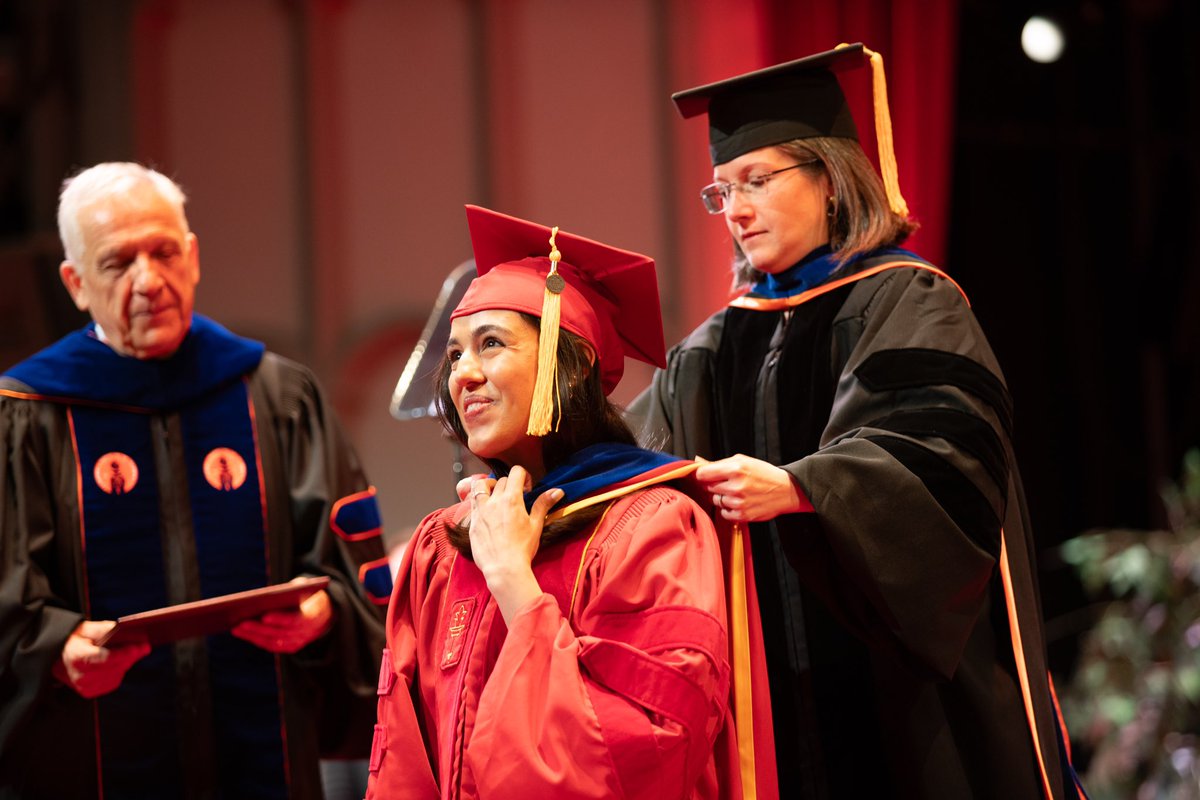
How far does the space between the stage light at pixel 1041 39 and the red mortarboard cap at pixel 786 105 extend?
3.42 metres

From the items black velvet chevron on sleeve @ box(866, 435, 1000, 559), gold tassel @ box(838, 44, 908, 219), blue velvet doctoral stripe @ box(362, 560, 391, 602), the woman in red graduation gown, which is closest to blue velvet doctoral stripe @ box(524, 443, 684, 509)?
the woman in red graduation gown

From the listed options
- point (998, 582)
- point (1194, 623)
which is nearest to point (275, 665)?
point (998, 582)

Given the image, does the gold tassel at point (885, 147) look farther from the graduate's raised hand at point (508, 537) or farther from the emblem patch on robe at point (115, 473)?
the emblem patch on robe at point (115, 473)

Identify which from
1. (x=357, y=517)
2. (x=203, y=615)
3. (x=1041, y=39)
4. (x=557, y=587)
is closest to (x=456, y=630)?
(x=557, y=587)

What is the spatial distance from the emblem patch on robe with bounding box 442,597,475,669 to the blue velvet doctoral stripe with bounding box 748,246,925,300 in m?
1.05

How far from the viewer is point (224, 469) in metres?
3.19

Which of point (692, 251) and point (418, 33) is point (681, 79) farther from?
point (418, 33)

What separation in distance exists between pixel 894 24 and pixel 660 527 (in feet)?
11.9

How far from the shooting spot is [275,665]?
3168 mm

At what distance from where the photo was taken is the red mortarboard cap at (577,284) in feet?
7.14

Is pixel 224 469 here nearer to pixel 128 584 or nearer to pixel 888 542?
pixel 128 584

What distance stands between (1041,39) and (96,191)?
14.0 ft

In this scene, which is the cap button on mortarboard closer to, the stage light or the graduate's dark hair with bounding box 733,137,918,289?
the graduate's dark hair with bounding box 733,137,918,289

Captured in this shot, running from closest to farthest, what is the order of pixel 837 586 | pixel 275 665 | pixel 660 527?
pixel 660 527 → pixel 837 586 → pixel 275 665
